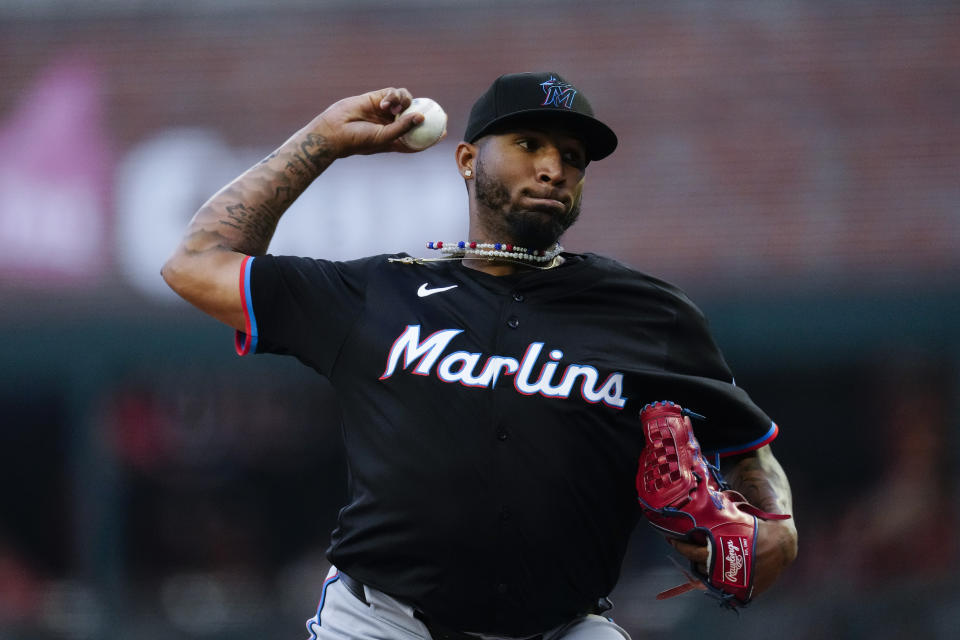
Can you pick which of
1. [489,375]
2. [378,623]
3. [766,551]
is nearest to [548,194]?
[489,375]

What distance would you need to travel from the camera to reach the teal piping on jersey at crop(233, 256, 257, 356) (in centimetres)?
307

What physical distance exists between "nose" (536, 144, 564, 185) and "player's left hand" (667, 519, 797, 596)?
0.93m

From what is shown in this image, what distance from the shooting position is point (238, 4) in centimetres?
940

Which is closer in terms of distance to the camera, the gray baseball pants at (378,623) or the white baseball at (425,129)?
the gray baseball pants at (378,623)

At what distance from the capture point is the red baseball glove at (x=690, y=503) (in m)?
2.88

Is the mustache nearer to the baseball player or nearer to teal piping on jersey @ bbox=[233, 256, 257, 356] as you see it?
the baseball player

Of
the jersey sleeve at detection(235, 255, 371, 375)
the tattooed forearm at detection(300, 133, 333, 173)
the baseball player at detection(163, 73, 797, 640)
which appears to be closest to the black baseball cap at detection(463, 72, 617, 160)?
the baseball player at detection(163, 73, 797, 640)

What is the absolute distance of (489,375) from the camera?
9.78ft

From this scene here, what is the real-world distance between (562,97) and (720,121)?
6.07 metres

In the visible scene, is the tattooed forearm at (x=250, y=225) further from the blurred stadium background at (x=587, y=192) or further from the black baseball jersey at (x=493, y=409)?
the blurred stadium background at (x=587, y=192)

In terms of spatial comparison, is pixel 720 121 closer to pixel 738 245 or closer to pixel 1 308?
pixel 738 245

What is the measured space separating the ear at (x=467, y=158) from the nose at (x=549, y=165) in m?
0.24

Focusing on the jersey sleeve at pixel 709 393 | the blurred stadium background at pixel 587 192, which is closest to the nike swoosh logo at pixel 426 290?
the jersey sleeve at pixel 709 393

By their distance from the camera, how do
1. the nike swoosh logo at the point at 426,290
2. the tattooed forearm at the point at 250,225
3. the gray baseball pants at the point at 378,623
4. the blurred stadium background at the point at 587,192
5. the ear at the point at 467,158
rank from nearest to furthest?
the gray baseball pants at the point at 378,623, the nike swoosh logo at the point at 426,290, the tattooed forearm at the point at 250,225, the ear at the point at 467,158, the blurred stadium background at the point at 587,192
